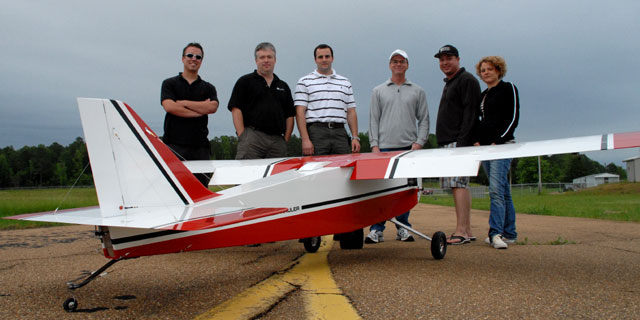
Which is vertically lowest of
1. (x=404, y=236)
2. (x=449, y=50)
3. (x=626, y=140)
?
(x=404, y=236)

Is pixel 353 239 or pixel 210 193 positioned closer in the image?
pixel 210 193

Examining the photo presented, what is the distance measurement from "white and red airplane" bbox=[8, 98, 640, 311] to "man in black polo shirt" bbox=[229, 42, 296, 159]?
1824 millimetres

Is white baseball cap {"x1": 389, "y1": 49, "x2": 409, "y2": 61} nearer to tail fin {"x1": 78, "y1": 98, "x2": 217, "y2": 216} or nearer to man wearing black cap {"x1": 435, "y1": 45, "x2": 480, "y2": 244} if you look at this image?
man wearing black cap {"x1": 435, "y1": 45, "x2": 480, "y2": 244}

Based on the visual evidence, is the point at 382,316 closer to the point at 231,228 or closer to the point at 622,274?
the point at 231,228

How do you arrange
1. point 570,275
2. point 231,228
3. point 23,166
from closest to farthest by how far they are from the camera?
point 231,228
point 570,275
point 23,166

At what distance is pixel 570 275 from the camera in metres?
3.92

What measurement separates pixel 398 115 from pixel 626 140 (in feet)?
10.5

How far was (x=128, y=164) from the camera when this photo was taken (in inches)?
125

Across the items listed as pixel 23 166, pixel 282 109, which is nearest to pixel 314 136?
pixel 282 109

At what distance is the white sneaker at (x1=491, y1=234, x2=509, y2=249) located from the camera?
18.2ft

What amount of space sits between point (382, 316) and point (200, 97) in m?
4.42

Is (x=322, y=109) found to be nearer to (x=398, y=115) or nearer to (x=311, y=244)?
(x=398, y=115)

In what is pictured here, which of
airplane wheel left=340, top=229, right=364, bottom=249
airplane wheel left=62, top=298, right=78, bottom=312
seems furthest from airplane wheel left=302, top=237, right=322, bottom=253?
airplane wheel left=62, top=298, right=78, bottom=312

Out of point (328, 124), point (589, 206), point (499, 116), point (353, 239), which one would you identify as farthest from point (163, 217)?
point (589, 206)
